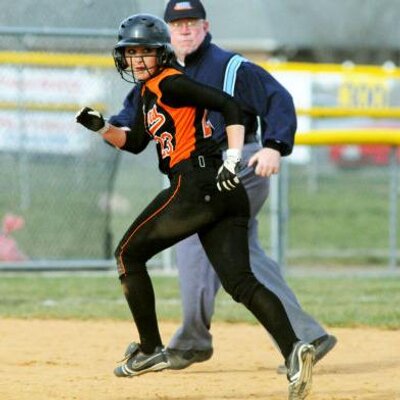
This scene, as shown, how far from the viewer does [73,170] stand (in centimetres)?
1183

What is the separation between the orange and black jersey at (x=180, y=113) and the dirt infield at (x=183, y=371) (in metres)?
1.18

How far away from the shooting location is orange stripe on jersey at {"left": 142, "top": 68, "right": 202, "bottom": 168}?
17.3 ft

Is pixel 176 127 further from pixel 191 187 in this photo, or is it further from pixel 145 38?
pixel 145 38

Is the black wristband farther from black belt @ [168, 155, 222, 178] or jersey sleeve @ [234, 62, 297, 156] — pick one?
black belt @ [168, 155, 222, 178]

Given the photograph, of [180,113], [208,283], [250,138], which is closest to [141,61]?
[180,113]

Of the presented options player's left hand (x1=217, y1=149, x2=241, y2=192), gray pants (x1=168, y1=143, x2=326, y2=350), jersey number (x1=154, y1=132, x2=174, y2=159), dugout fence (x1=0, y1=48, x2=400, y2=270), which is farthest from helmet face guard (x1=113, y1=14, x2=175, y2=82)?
dugout fence (x1=0, y1=48, x2=400, y2=270)

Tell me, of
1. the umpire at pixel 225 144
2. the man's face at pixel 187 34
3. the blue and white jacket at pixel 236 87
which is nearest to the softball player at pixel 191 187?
the umpire at pixel 225 144

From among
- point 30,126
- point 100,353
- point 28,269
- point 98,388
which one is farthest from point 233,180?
point 30,126

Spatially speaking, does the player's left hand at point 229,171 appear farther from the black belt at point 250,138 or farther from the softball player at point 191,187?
the black belt at point 250,138

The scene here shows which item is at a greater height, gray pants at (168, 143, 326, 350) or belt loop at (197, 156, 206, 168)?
belt loop at (197, 156, 206, 168)

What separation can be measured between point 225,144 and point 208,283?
31.4 inches

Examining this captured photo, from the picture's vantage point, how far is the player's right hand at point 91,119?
5.44 metres

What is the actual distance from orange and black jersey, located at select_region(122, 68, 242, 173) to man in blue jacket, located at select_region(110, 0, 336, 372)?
0.14 meters

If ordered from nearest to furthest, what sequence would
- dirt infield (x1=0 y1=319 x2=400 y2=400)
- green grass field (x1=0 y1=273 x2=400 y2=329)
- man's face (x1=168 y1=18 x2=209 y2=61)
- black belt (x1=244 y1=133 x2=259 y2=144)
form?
1. dirt infield (x1=0 y1=319 x2=400 y2=400)
2. man's face (x1=168 y1=18 x2=209 y2=61)
3. black belt (x1=244 y1=133 x2=259 y2=144)
4. green grass field (x1=0 y1=273 x2=400 y2=329)
